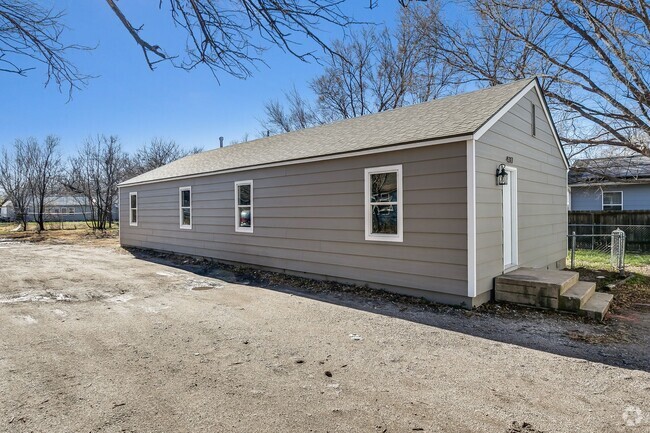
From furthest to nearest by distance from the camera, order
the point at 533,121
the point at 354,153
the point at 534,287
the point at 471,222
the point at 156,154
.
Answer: the point at 156,154
the point at 533,121
the point at 354,153
the point at 534,287
the point at 471,222

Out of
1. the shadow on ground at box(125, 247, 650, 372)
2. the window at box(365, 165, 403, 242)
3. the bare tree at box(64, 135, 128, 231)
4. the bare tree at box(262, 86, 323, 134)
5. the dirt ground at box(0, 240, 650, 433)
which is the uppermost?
the bare tree at box(262, 86, 323, 134)

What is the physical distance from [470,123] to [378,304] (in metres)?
3.39

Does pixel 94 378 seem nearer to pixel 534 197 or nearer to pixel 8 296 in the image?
pixel 8 296

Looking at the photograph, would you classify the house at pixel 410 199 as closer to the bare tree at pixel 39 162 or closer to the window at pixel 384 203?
the window at pixel 384 203

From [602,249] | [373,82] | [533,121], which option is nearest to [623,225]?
[602,249]

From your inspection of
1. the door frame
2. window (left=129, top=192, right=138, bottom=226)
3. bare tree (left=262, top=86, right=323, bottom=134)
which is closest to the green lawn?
the door frame

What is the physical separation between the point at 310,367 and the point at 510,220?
537 centimetres

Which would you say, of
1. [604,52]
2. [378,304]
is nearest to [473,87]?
[604,52]

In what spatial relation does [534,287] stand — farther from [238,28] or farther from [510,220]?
[238,28]

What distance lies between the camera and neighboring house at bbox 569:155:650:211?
13480 millimetres

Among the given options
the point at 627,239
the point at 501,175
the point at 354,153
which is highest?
the point at 354,153

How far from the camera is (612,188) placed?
1527 cm

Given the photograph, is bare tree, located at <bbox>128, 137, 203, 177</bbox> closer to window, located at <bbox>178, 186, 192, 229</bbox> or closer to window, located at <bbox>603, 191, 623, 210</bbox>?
window, located at <bbox>178, 186, 192, 229</bbox>

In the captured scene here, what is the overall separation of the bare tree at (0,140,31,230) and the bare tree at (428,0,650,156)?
28711 millimetres
